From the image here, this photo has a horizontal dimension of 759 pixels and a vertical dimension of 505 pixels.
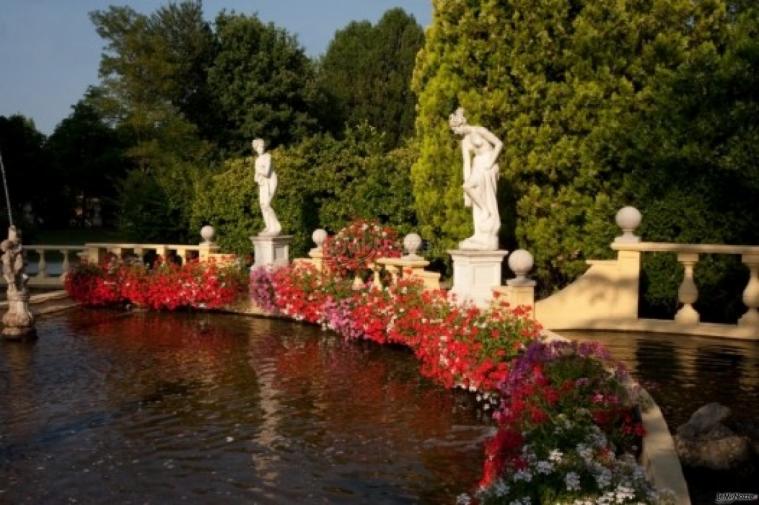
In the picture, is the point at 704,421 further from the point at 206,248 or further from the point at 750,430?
the point at 206,248

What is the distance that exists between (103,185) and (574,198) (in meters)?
53.7

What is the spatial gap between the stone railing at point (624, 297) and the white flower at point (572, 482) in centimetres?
635

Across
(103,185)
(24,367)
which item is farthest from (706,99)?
(103,185)

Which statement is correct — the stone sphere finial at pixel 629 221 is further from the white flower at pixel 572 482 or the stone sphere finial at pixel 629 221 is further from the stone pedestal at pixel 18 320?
the stone pedestal at pixel 18 320

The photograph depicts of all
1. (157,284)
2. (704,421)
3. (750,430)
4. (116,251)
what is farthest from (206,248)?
(750,430)

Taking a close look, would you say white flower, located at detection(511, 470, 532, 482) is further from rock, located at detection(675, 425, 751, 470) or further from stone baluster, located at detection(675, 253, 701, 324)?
stone baluster, located at detection(675, 253, 701, 324)

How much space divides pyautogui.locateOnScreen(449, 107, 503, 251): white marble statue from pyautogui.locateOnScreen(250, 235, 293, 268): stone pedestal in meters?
6.35

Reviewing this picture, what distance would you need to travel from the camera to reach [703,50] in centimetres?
1267

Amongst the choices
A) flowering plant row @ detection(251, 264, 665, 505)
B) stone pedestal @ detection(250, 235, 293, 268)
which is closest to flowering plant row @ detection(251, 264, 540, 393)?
flowering plant row @ detection(251, 264, 665, 505)

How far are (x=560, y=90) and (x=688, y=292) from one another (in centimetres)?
512

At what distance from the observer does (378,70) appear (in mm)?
49188

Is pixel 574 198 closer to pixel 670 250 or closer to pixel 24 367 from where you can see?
pixel 670 250

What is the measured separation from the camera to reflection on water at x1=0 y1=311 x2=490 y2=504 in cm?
604

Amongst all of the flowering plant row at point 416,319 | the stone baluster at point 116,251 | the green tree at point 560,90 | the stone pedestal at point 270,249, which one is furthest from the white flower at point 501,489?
the stone baluster at point 116,251
